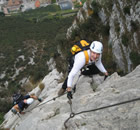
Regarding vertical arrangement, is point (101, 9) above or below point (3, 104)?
above

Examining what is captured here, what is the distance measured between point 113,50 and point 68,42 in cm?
1165

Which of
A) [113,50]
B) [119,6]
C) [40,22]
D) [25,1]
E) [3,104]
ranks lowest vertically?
[3,104]

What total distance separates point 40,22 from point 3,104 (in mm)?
69015

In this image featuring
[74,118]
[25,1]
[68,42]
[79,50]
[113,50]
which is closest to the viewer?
[74,118]

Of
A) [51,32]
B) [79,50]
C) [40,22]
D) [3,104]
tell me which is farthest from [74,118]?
[40,22]

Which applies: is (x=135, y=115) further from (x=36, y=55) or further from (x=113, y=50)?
(x=36, y=55)

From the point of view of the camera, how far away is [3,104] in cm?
1744

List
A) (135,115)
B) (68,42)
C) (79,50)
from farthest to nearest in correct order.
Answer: (68,42), (79,50), (135,115)

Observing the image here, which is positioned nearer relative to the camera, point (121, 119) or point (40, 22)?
point (121, 119)

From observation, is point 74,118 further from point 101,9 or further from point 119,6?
point 101,9

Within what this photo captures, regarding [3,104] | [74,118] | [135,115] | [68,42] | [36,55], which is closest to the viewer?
[135,115]

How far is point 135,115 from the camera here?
3.21m

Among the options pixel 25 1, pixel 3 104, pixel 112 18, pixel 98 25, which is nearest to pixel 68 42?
pixel 98 25

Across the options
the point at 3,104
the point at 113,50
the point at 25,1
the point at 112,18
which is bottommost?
the point at 3,104
